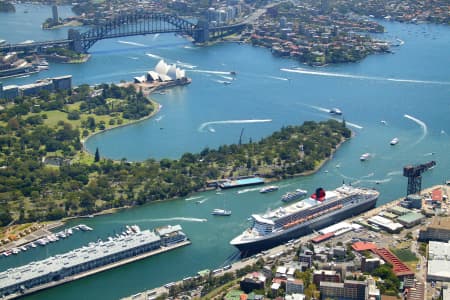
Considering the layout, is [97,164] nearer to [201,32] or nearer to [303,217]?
[303,217]

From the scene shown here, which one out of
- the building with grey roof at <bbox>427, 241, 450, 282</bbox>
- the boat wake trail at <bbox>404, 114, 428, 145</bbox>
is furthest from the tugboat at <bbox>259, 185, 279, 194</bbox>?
the boat wake trail at <bbox>404, 114, 428, 145</bbox>

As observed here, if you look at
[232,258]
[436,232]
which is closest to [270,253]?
[232,258]

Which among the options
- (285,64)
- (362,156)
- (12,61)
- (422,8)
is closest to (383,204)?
→ (362,156)

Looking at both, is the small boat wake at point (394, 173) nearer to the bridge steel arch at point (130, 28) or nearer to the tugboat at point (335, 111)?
the tugboat at point (335, 111)

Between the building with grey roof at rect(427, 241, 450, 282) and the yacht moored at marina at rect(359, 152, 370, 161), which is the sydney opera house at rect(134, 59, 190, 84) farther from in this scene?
the building with grey roof at rect(427, 241, 450, 282)

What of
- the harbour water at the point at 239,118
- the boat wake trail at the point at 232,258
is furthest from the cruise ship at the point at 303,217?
the harbour water at the point at 239,118

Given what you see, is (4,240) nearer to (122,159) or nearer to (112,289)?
(112,289)
